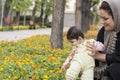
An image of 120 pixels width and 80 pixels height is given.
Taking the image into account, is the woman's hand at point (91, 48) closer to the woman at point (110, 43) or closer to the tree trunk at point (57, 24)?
the woman at point (110, 43)

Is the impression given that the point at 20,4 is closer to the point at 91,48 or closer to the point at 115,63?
the point at 91,48

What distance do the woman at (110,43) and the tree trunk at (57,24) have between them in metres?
8.21

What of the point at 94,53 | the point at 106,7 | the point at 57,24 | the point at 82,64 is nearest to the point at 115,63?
the point at 94,53

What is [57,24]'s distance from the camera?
11625mm

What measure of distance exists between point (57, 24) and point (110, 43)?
28.2 feet

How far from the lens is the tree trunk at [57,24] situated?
11344 mm

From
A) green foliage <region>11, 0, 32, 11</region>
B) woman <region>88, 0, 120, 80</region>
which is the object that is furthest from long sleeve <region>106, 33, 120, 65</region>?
green foliage <region>11, 0, 32, 11</region>

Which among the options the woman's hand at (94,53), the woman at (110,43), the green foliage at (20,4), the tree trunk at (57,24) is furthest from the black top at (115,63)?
the green foliage at (20,4)

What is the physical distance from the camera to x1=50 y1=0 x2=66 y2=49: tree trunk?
11.3 m

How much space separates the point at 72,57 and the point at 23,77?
6.75ft

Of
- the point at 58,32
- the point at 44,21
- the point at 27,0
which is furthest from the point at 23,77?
the point at 44,21

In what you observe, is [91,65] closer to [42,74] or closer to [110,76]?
[110,76]

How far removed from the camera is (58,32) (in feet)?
37.8

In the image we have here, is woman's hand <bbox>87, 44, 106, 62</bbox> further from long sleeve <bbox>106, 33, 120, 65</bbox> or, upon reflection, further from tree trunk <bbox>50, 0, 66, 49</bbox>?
tree trunk <bbox>50, 0, 66, 49</bbox>
